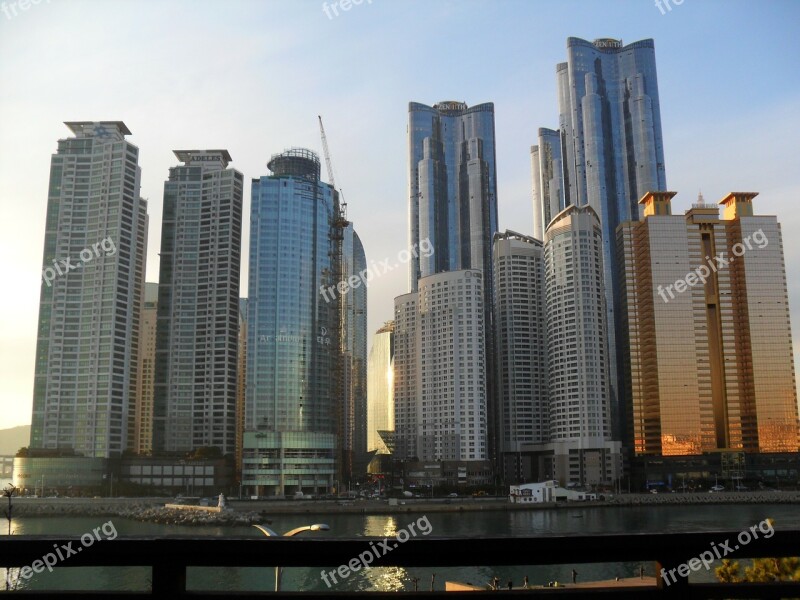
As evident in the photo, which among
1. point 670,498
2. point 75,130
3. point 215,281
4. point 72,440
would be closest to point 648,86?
point 670,498

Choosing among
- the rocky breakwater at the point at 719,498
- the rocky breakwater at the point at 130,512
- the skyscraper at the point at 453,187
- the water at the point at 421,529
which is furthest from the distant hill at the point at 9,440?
the rocky breakwater at the point at 719,498

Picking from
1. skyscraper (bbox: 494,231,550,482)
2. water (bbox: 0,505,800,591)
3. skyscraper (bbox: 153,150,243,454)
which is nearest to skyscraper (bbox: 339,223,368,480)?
skyscraper (bbox: 494,231,550,482)

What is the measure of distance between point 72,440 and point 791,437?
359ft

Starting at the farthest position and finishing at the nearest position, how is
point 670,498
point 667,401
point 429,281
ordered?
point 429,281 < point 667,401 < point 670,498

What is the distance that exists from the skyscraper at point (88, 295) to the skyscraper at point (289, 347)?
18550 mm

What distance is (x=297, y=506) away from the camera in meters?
95.1

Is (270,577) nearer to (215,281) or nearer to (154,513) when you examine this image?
(154,513)

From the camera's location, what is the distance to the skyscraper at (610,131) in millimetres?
165125

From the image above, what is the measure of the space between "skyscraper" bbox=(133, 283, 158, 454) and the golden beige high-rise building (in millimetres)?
83958

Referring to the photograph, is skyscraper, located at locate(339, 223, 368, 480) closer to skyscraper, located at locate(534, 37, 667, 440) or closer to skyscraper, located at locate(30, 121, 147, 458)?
skyscraper, located at locate(30, 121, 147, 458)

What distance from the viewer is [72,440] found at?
10312 centimetres

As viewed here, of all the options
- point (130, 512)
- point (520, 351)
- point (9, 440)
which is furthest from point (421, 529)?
point (9, 440)

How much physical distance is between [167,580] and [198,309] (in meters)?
120

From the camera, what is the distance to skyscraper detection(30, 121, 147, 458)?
342 feet
